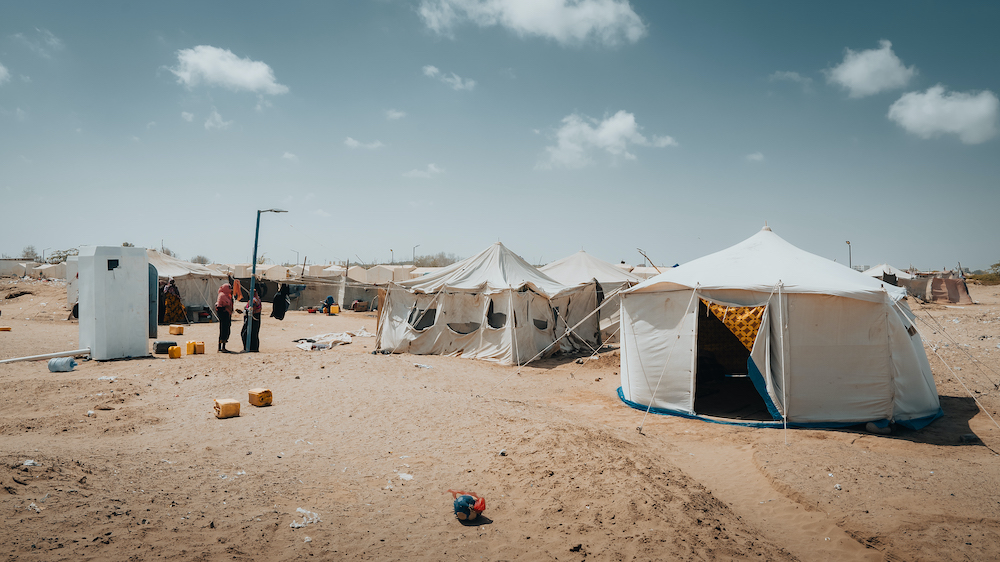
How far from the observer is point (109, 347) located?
1062cm

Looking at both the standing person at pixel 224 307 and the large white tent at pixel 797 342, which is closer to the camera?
the large white tent at pixel 797 342

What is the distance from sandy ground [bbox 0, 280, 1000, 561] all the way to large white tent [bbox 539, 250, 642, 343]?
27.3 ft

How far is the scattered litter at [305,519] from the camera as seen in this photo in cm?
379

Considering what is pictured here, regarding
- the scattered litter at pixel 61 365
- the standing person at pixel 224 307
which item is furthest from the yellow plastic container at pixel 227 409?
the standing person at pixel 224 307

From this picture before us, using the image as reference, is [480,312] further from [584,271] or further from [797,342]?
[797,342]

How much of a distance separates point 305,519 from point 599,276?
600 inches

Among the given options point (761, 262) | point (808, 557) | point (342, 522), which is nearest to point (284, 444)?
point (342, 522)

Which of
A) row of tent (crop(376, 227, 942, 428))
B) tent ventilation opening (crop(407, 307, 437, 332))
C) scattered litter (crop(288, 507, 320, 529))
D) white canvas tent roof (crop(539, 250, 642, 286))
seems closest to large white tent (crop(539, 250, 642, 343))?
white canvas tent roof (crop(539, 250, 642, 286))

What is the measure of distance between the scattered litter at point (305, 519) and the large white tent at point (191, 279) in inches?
783

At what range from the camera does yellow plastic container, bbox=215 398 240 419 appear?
655 centimetres

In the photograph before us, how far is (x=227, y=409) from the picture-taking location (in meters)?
6.59

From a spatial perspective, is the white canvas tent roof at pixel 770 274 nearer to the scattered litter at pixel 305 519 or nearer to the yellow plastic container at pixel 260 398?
the yellow plastic container at pixel 260 398

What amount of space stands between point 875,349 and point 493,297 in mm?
8292

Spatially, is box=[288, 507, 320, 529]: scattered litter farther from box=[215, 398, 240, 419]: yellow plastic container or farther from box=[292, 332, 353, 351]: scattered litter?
box=[292, 332, 353, 351]: scattered litter
